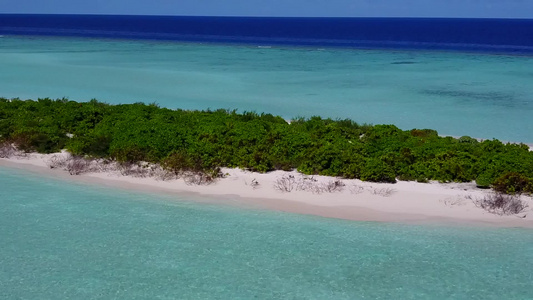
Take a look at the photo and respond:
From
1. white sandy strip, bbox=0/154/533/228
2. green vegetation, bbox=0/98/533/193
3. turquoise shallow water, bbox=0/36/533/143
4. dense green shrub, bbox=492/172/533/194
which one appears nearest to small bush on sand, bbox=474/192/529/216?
white sandy strip, bbox=0/154/533/228

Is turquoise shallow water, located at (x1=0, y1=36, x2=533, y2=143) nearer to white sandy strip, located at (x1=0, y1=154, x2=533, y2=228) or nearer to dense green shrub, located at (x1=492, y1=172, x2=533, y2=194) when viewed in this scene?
dense green shrub, located at (x1=492, y1=172, x2=533, y2=194)

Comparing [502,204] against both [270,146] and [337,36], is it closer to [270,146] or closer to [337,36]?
[270,146]

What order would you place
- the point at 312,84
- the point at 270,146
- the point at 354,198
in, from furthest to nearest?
1. the point at 312,84
2. the point at 270,146
3. the point at 354,198

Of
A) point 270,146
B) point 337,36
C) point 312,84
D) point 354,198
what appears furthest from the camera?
point 337,36

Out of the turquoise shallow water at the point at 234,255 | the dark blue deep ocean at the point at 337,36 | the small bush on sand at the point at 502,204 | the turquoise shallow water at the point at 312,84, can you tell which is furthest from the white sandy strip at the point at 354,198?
the dark blue deep ocean at the point at 337,36

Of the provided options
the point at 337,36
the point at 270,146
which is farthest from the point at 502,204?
the point at 337,36

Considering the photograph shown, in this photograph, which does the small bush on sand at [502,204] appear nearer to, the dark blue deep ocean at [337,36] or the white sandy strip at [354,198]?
the white sandy strip at [354,198]
